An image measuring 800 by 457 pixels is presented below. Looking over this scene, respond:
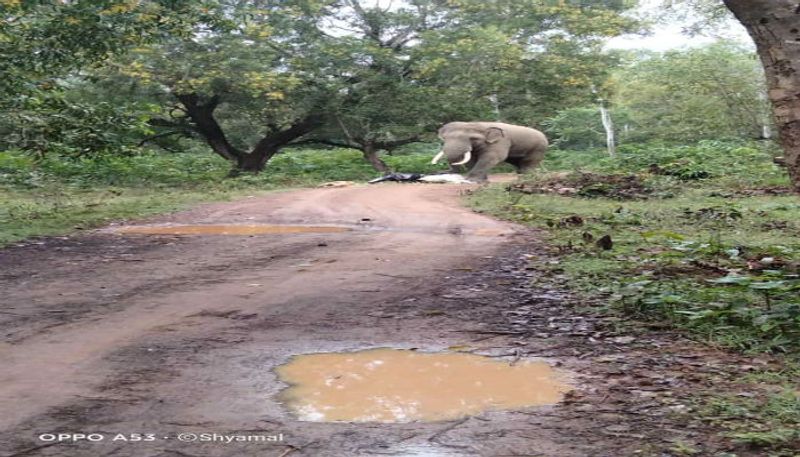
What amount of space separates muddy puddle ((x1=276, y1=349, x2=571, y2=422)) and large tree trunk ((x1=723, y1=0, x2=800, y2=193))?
6.64 feet

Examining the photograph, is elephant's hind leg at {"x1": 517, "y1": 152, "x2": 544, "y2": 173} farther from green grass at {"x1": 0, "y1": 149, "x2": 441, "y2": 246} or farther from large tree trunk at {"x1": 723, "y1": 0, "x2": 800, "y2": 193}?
large tree trunk at {"x1": 723, "y1": 0, "x2": 800, "y2": 193}

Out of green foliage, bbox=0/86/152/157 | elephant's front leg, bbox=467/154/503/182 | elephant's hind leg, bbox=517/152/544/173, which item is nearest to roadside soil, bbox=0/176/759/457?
green foliage, bbox=0/86/152/157

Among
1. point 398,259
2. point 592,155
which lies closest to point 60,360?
point 398,259

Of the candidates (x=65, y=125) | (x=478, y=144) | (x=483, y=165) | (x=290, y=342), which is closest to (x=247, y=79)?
(x=478, y=144)

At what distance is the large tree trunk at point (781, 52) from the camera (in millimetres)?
4391

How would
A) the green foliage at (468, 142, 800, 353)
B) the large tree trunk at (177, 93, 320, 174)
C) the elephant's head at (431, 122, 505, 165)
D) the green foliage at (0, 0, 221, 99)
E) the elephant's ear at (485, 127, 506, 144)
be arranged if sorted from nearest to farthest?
1. the green foliage at (468, 142, 800, 353)
2. the green foliage at (0, 0, 221, 99)
3. the elephant's head at (431, 122, 505, 165)
4. the elephant's ear at (485, 127, 506, 144)
5. the large tree trunk at (177, 93, 320, 174)

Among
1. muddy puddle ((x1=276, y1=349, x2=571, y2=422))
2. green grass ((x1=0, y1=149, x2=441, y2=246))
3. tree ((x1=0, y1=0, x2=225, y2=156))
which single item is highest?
tree ((x1=0, y1=0, x2=225, y2=156))

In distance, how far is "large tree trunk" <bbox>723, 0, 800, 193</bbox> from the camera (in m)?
4.39

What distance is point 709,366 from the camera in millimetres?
3896

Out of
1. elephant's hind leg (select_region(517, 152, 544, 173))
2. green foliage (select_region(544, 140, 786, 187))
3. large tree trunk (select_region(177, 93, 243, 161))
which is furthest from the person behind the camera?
elephant's hind leg (select_region(517, 152, 544, 173))

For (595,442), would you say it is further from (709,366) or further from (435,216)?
(435,216)

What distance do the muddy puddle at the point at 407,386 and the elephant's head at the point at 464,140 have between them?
15935mm

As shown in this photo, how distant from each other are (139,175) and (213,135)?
9.95 feet

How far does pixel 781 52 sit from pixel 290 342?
3.33m
